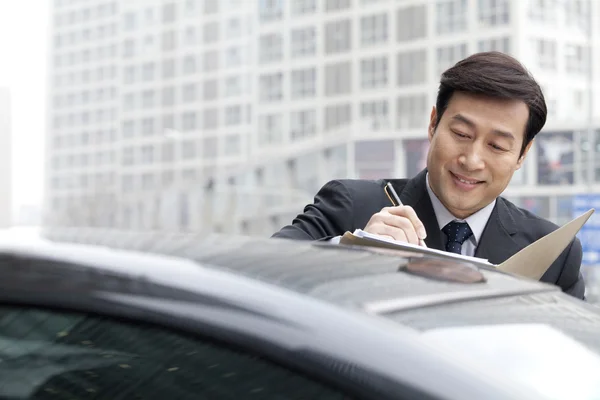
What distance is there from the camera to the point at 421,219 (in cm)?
254

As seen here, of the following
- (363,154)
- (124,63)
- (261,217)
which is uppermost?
(124,63)

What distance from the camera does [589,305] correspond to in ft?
5.22

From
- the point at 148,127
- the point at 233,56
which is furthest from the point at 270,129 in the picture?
the point at 148,127

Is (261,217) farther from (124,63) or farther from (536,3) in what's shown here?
(124,63)

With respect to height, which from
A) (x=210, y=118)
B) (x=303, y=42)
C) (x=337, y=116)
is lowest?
(x=337, y=116)

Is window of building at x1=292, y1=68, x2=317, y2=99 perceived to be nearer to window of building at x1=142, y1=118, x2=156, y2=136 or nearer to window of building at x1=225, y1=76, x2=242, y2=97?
window of building at x1=225, y1=76, x2=242, y2=97

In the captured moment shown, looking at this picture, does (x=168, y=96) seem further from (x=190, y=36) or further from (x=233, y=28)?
(x=233, y=28)

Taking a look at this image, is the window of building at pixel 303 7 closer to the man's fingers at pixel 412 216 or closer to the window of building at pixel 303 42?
the window of building at pixel 303 42

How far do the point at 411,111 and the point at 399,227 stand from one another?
4740 centimetres

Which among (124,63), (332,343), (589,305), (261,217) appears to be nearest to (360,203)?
(589,305)

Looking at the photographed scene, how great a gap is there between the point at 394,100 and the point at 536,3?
8355 mm

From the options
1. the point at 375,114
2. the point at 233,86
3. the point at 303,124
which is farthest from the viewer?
the point at 233,86

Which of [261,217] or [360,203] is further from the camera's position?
[261,217]

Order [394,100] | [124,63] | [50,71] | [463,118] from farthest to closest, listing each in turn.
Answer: [50,71] → [124,63] → [394,100] → [463,118]
